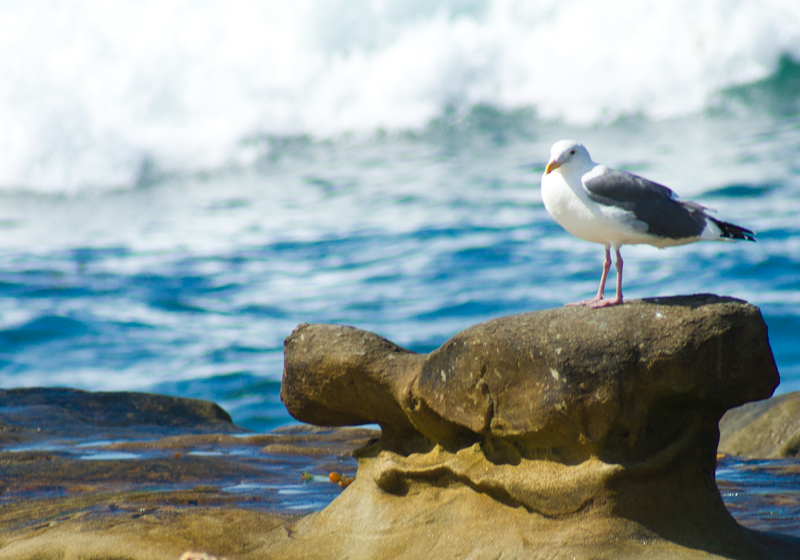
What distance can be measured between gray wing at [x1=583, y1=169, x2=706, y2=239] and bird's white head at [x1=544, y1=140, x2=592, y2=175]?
0.29 ft

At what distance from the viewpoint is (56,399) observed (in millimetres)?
7059

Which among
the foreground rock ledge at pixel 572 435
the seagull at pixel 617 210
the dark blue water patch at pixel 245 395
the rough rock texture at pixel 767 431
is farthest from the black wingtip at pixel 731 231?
the dark blue water patch at pixel 245 395

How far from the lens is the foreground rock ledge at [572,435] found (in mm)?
3275

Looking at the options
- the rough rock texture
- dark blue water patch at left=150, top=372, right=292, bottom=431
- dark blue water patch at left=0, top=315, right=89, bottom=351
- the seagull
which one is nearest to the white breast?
the seagull

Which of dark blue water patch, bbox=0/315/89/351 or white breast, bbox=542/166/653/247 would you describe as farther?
dark blue water patch, bbox=0/315/89/351

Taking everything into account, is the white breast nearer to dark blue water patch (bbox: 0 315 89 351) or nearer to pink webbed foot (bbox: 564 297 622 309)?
pink webbed foot (bbox: 564 297 622 309)

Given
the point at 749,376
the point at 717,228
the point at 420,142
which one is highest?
the point at 420,142

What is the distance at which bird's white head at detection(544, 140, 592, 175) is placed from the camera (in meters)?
3.57

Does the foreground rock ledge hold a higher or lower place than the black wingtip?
lower

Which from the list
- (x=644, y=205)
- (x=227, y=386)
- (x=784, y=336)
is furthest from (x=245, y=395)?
(x=644, y=205)

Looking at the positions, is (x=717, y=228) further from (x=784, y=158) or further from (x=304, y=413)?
(x=784, y=158)

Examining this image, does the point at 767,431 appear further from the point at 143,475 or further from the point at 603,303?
the point at 143,475

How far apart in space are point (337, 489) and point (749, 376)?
7.39ft

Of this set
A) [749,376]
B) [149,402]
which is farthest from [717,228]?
[149,402]
